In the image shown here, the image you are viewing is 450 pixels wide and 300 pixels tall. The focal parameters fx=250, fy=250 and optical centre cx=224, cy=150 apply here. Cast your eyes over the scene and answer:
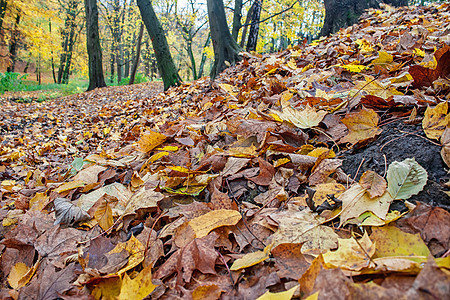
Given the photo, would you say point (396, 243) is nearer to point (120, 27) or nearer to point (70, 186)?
point (70, 186)

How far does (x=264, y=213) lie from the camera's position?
0.98 metres

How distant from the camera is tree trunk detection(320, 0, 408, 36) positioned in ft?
16.1

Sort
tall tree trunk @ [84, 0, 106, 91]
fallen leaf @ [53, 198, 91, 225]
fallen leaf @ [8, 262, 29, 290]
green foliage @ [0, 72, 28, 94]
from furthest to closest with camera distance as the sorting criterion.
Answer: green foliage @ [0, 72, 28, 94] < tall tree trunk @ [84, 0, 106, 91] < fallen leaf @ [53, 198, 91, 225] < fallen leaf @ [8, 262, 29, 290]

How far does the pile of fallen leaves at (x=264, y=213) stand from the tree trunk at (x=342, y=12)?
142 inches

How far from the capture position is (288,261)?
0.74 m

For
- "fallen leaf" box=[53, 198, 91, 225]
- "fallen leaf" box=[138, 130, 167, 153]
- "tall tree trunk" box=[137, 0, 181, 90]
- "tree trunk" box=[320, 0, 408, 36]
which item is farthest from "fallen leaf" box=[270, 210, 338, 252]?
"tall tree trunk" box=[137, 0, 181, 90]

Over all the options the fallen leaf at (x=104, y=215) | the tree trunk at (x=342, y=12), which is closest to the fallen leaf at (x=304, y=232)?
the fallen leaf at (x=104, y=215)

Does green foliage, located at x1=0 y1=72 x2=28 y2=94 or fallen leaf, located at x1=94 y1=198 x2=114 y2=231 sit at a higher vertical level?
green foliage, located at x1=0 y1=72 x2=28 y2=94

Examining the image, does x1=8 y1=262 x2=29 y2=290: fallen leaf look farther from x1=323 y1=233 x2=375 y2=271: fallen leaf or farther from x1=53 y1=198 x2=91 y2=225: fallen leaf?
x1=323 y1=233 x2=375 y2=271: fallen leaf

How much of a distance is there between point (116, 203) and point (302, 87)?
156cm

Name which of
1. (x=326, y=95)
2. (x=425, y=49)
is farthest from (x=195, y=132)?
(x=425, y=49)

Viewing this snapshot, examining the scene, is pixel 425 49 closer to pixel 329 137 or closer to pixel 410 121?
pixel 410 121

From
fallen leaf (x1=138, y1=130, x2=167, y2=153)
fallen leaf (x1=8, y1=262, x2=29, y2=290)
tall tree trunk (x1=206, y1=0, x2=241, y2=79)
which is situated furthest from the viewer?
tall tree trunk (x1=206, y1=0, x2=241, y2=79)

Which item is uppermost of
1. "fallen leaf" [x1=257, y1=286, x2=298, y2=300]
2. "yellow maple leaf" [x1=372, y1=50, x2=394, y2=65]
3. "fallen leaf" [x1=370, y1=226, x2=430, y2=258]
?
"yellow maple leaf" [x1=372, y1=50, x2=394, y2=65]
